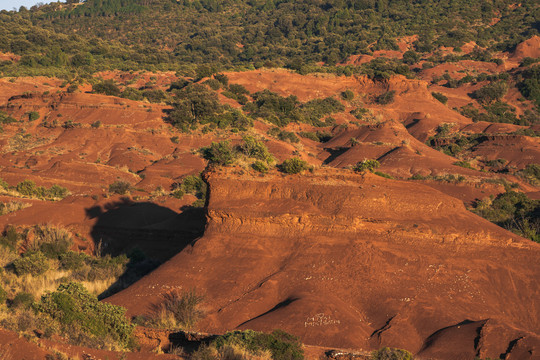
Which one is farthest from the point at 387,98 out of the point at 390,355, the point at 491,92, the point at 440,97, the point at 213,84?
the point at 390,355

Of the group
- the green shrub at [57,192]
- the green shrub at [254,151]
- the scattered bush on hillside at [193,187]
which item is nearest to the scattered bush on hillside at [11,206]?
the green shrub at [57,192]

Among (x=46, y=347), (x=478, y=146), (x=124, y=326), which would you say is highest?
(x=46, y=347)

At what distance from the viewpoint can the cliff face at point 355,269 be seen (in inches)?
511

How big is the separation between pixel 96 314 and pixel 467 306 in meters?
9.12

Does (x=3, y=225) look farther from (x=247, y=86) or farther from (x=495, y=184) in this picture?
(x=247, y=86)

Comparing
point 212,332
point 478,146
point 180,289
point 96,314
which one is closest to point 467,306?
point 212,332

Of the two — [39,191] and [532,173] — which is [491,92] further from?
[39,191]

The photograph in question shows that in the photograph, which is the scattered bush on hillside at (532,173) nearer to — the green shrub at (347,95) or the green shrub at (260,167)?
the green shrub at (260,167)

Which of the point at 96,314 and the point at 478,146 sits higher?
the point at 96,314

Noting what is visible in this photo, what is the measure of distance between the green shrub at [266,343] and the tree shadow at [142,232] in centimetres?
948

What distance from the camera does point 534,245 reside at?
15.9 meters

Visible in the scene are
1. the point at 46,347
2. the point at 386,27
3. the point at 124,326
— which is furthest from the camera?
the point at 386,27

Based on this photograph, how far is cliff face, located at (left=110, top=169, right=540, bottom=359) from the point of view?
1298 cm

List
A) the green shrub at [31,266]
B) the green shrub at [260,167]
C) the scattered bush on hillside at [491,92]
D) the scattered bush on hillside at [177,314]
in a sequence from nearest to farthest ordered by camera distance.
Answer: the scattered bush on hillside at [177,314] < the green shrub at [260,167] < the green shrub at [31,266] < the scattered bush on hillside at [491,92]
